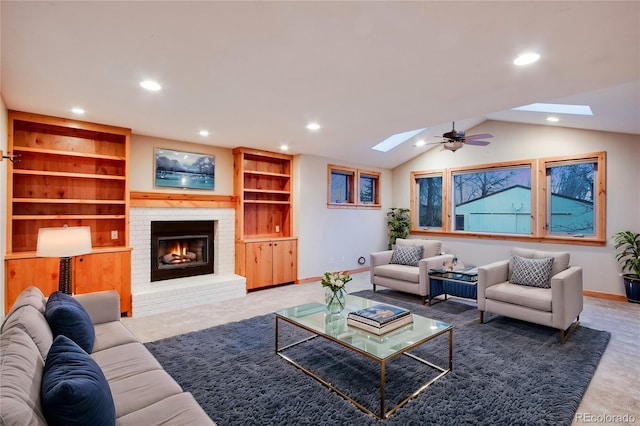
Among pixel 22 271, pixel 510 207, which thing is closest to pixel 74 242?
pixel 22 271

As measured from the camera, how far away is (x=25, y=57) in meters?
2.32

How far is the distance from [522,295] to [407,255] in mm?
1826

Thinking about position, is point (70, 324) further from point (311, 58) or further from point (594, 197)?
point (594, 197)

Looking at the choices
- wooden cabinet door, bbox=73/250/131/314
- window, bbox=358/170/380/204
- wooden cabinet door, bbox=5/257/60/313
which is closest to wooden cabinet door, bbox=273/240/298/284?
window, bbox=358/170/380/204

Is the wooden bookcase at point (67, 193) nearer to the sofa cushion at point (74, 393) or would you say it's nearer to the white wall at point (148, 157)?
the white wall at point (148, 157)

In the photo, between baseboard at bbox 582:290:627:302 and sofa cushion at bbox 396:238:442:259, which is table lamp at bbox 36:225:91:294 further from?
baseboard at bbox 582:290:627:302

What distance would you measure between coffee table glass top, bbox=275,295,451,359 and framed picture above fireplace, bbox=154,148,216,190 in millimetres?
2951

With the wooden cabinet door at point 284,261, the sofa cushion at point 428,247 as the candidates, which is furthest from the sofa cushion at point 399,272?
the wooden cabinet door at point 284,261

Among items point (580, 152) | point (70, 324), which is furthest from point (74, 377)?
point (580, 152)

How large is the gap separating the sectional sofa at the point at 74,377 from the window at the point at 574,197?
609 centimetres

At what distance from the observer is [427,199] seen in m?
7.36

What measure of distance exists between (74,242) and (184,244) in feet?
7.37

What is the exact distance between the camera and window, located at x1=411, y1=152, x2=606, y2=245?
529cm

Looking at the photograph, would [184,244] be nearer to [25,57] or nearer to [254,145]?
[254,145]
